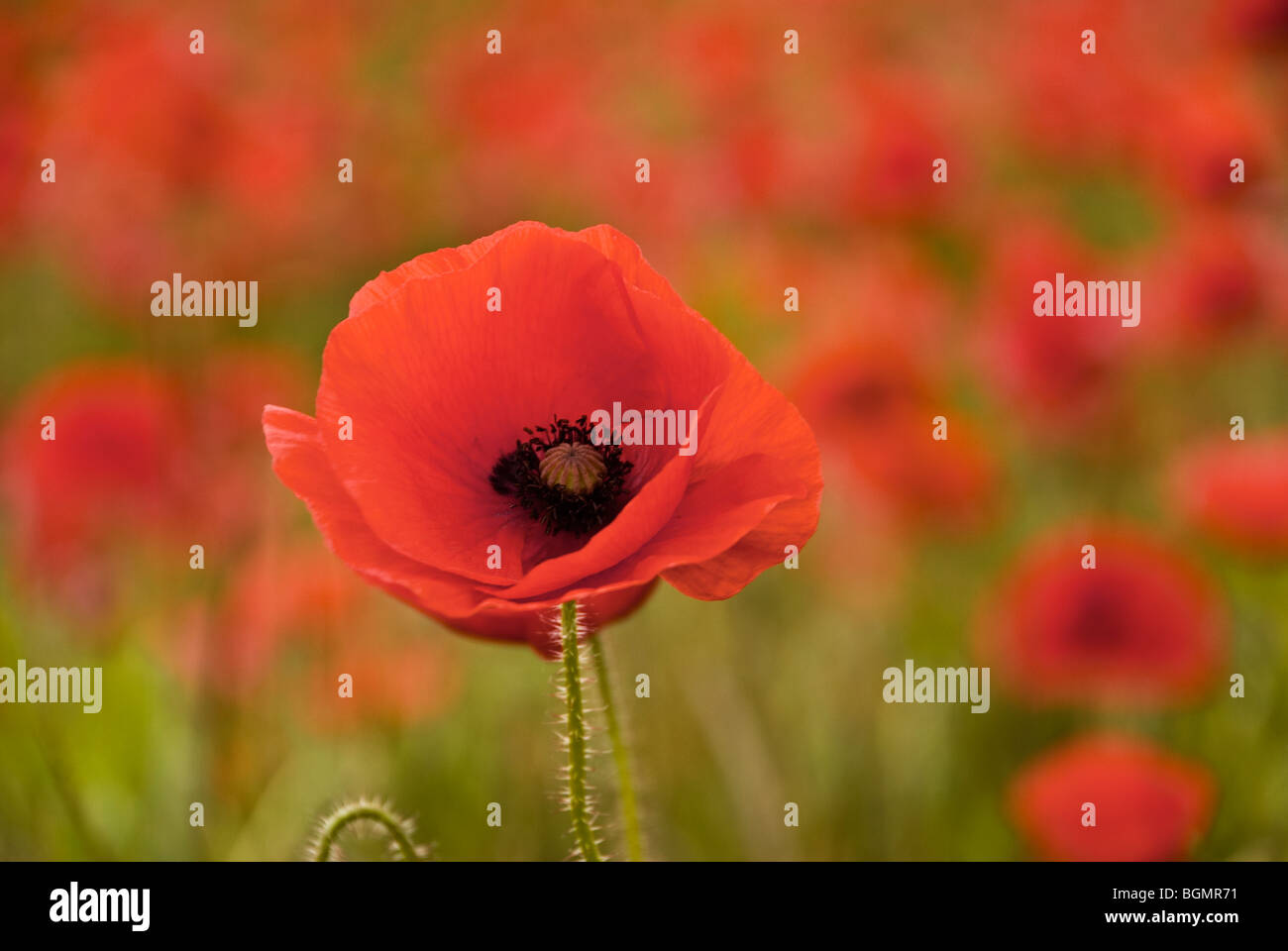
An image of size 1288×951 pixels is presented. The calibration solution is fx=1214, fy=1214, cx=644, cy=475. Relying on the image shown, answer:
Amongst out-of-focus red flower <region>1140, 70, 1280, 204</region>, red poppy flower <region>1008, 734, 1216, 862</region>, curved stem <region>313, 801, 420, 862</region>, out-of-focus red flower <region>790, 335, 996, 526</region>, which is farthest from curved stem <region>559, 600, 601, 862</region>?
out-of-focus red flower <region>1140, 70, 1280, 204</region>

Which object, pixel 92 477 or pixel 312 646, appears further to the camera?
pixel 92 477

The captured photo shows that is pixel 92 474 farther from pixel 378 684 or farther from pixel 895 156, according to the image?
pixel 895 156

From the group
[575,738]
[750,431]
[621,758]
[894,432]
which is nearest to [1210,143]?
[894,432]

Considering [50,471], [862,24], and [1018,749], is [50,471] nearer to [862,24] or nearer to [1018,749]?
[1018,749]

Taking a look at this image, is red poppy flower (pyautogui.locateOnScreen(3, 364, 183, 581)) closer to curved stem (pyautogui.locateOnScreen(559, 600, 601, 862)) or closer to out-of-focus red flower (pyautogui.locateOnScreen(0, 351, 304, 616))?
out-of-focus red flower (pyautogui.locateOnScreen(0, 351, 304, 616))

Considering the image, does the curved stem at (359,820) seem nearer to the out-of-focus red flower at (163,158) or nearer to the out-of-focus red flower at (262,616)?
the out-of-focus red flower at (262,616)
